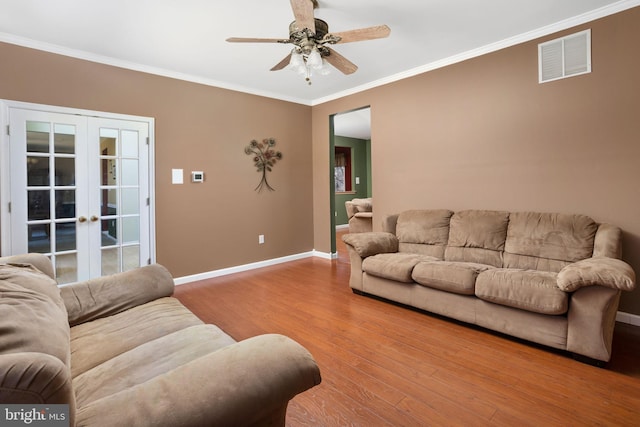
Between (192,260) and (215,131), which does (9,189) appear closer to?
(192,260)

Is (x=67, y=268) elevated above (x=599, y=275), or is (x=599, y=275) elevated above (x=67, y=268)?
(x=599, y=275)

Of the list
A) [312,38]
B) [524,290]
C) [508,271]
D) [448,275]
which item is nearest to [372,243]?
[448,275]

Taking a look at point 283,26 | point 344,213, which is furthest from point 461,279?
point 344,213

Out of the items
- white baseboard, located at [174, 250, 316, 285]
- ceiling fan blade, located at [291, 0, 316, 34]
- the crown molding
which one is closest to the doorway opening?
white baseboard, located at [174, 250, 316, 285]

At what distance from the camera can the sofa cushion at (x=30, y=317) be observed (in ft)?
3.13

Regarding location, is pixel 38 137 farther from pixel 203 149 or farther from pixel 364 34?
pixel 364 34

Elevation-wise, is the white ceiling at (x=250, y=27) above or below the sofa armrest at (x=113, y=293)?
above

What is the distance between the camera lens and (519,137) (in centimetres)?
330

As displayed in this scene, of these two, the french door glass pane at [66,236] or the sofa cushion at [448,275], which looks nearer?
the sofa cushion at [448,275]

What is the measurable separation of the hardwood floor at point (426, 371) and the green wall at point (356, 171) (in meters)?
6.08

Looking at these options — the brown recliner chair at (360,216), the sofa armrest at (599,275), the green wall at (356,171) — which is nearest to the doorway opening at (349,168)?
the green wall at (356,171)

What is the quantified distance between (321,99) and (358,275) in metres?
3.22

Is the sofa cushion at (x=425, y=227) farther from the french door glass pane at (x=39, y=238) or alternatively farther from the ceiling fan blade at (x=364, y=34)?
the french door glass pane at (x=39, y=238)

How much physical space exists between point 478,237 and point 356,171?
6.57 meters
